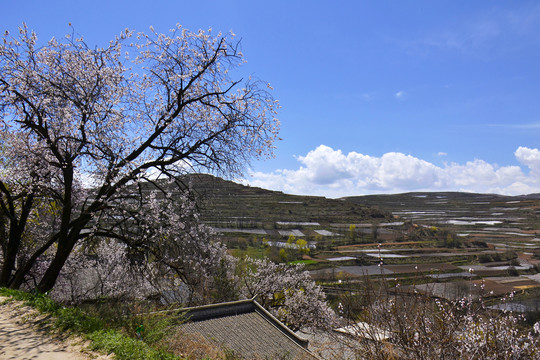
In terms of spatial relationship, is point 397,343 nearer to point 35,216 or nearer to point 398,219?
point 35,216

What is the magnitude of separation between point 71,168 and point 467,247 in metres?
113

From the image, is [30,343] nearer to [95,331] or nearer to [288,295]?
[95,331]

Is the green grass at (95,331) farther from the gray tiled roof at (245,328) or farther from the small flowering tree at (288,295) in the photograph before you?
the small flowering tree at (288,295)

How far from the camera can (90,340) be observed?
18.4 feet

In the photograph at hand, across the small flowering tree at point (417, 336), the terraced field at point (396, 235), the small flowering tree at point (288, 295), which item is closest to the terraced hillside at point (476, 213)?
the terraced field at point (396, 235)

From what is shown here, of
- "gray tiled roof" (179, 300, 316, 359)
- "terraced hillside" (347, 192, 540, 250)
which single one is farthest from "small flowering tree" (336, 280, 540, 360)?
"terraced hillside" (347, 192, 540, 250)

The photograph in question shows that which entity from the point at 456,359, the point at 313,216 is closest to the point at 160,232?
the point at 456,359

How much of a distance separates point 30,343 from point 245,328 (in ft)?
44.2

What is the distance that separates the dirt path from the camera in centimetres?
500

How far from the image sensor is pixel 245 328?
1784 centimetres

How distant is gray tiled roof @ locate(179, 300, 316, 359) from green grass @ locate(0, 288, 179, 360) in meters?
9.29

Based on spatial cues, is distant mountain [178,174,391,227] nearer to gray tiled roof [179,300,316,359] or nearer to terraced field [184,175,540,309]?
terraced field [184,175,540,309]

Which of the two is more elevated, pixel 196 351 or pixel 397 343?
pixel 397 343

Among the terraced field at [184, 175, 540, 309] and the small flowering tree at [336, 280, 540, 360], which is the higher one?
the small flowering tree at [336, 280, 540, 360]
